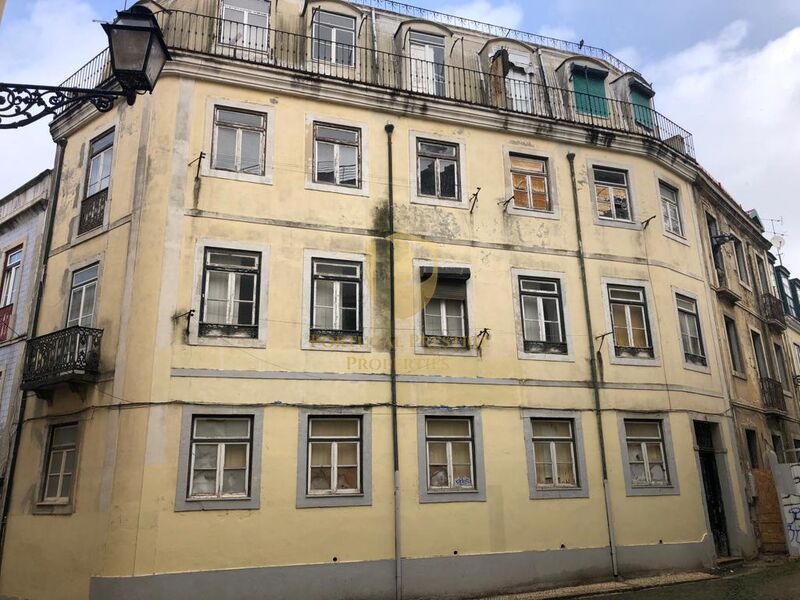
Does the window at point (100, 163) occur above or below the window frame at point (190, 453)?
above

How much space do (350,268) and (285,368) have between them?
2.51 metres

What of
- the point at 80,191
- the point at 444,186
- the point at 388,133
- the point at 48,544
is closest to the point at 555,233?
the point at 444,186

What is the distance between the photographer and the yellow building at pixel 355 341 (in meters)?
12.0

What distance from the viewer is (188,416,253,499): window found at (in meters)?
11.9

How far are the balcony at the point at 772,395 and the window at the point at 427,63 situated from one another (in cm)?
1271

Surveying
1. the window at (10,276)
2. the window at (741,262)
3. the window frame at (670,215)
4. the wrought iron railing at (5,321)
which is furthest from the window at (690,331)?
the window at (10,276)

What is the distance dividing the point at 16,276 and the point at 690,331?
16738 millimetres

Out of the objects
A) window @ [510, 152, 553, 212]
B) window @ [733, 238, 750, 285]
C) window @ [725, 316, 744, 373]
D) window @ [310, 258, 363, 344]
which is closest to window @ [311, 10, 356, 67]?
window @ [510, 152, 553, 212]

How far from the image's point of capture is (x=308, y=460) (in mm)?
12539

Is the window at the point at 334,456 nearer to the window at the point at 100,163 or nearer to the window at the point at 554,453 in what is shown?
the window at the point at 554,453

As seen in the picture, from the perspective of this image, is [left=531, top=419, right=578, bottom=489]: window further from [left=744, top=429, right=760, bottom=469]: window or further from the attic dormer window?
the attic dormer window

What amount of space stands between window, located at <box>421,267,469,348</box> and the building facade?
9.07 metres

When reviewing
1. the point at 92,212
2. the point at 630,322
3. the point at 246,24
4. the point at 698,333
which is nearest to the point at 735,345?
the point at 698,333

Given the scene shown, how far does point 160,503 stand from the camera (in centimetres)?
1139
